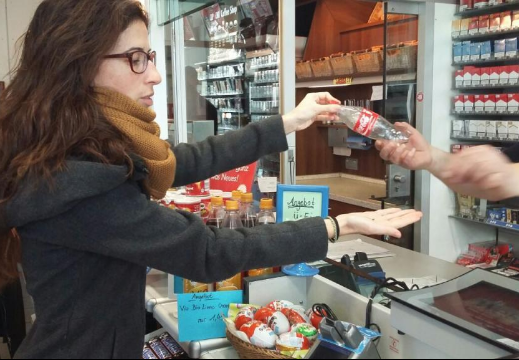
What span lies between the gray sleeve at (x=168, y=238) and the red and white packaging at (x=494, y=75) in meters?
3.30

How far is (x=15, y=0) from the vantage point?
5270 millimetres

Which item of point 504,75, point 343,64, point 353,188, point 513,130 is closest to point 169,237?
point 513,130

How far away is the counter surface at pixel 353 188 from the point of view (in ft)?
16.7

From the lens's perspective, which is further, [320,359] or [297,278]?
[297,278]

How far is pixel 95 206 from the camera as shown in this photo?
42.8 inches

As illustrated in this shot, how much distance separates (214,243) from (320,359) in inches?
17.1

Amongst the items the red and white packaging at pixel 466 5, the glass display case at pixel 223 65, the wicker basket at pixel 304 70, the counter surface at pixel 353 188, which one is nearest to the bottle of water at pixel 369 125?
the glass display case at pixel 223 65

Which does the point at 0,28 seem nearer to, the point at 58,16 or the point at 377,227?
the point at 58,16

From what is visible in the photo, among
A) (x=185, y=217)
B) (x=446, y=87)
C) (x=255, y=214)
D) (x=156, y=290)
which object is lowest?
(x=156, y=290)

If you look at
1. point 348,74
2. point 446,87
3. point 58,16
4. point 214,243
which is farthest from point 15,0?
point 214,243

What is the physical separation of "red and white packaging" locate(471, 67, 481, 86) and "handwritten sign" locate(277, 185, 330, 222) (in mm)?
2519

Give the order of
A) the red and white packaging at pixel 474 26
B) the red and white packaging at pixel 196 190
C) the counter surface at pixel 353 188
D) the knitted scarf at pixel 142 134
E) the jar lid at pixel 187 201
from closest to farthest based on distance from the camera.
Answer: the knitted scarf at pixel 142 134, the jar lid at pixel 187 201, the red and white packaging at pixel 196 190, the red and white packaging at pixel 474 26, the counter surface at pixel 353 188

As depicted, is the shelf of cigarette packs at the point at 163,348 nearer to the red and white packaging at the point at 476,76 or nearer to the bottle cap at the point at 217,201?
the bottle cap at the point at 217,201

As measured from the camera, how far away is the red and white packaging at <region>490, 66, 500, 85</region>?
3.97m
